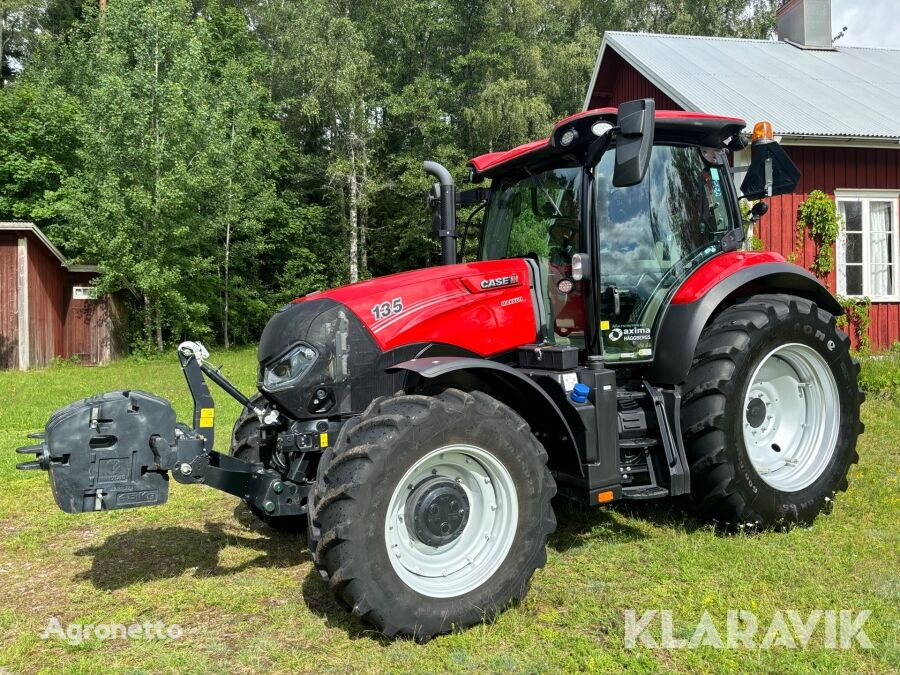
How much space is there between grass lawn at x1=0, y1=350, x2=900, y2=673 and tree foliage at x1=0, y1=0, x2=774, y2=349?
1379cm

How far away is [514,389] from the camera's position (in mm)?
3889

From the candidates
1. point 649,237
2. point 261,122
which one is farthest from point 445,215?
point 261,122

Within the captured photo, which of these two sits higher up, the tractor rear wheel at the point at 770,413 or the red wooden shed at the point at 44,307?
the red wooden shed at the point at 44,307

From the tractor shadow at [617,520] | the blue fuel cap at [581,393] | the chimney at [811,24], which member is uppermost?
the chimney at [811,24]

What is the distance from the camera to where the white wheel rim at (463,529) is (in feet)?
11.1

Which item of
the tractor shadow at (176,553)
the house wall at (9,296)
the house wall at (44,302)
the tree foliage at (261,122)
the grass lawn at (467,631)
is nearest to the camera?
the grass lawn at (467,631)

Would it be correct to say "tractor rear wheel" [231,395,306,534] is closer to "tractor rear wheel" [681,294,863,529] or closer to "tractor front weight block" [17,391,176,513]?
"tractor front weight block" [17,391,176,513]

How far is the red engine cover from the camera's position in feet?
12.7

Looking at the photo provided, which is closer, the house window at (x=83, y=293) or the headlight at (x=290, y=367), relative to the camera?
the headlight at (x=290, y=367)

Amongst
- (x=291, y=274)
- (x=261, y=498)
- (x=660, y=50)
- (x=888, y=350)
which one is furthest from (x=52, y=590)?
(x=291, y=274)

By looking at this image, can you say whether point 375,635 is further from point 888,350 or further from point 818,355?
point 888,350

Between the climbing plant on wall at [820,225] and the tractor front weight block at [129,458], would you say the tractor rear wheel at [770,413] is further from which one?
the climbing plant on wall at [820,225]

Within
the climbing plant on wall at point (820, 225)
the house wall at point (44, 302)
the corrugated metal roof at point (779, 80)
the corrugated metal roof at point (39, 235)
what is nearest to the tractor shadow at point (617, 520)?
the corrugated metal roof at point (779, 80)

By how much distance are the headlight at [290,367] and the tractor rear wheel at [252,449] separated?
77 centimetres
